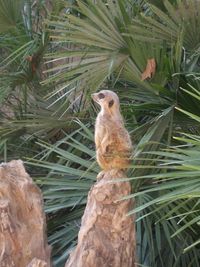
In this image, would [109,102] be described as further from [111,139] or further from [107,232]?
[107,232]

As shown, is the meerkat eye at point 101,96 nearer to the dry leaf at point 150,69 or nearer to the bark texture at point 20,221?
the bark texture at point 20,221

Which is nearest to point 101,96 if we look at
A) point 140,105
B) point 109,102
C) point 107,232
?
point 109,102

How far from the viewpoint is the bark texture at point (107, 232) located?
1.71 metres

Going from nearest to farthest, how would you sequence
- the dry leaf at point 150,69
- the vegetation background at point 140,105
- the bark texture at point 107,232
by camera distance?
the bark texture at point 107,232, the vegetation background at point 140,105, the dry leaf at point 150,69

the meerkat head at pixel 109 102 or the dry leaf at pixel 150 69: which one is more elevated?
the meerkat head at pixel 109 102

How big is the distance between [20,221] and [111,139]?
1.16 ft

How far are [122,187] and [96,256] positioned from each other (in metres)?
0.19

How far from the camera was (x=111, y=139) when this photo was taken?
69.1 inches

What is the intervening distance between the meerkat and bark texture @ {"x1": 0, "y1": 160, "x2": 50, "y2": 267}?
25 centimetres

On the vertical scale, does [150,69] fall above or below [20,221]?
above

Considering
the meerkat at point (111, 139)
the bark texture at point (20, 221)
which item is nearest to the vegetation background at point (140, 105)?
the meerkat at point (111, 139)

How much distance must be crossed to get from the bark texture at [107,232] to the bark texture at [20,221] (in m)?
0.14

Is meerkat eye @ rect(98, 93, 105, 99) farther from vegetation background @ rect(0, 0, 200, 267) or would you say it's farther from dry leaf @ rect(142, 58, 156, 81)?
dry leaf @ rect(142, 58, 156, 81)

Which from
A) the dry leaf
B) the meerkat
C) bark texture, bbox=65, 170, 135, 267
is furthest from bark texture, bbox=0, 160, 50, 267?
the dry leaf
